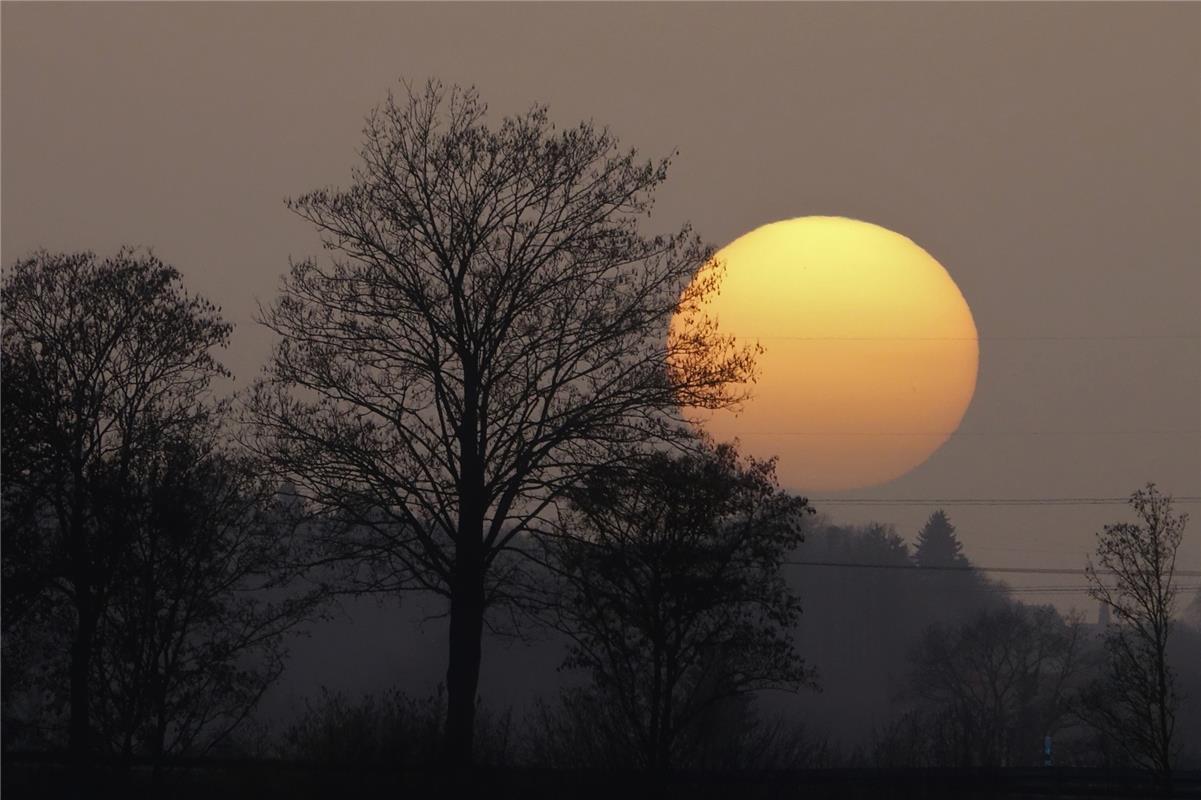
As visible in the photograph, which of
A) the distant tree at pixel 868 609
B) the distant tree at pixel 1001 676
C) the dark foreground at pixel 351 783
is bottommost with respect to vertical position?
the dark foreground at pixel 351 783

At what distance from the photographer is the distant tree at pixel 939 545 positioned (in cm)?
17638

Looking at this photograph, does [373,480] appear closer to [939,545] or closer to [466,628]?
[466,628]

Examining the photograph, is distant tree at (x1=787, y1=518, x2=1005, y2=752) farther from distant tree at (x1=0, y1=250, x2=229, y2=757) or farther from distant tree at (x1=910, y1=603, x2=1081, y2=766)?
distant tree at (x1=0, y1=250, x2=229, y2=757)

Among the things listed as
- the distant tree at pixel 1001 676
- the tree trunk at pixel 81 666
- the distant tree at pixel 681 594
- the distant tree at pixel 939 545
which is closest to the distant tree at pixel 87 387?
the tree trunk at pixel 81 666

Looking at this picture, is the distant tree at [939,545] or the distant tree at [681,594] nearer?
the distant tree at [681,594]

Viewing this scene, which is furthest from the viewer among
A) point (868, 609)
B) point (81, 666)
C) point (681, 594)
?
point (868, 609)

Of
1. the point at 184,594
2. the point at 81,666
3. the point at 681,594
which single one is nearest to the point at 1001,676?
the point at 81,666

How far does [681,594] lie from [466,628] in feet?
23.8

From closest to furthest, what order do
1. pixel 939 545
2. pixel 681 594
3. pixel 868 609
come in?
pixel 681 594, pixel 868 609, pixel 939 545

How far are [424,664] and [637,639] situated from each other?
85.5 meters

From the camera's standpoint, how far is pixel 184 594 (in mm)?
27750

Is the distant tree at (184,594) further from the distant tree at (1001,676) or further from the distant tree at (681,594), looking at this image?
the distant tree at (1001,676)

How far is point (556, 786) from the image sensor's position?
25.7 meters

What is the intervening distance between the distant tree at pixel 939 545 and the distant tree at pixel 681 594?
154 m
